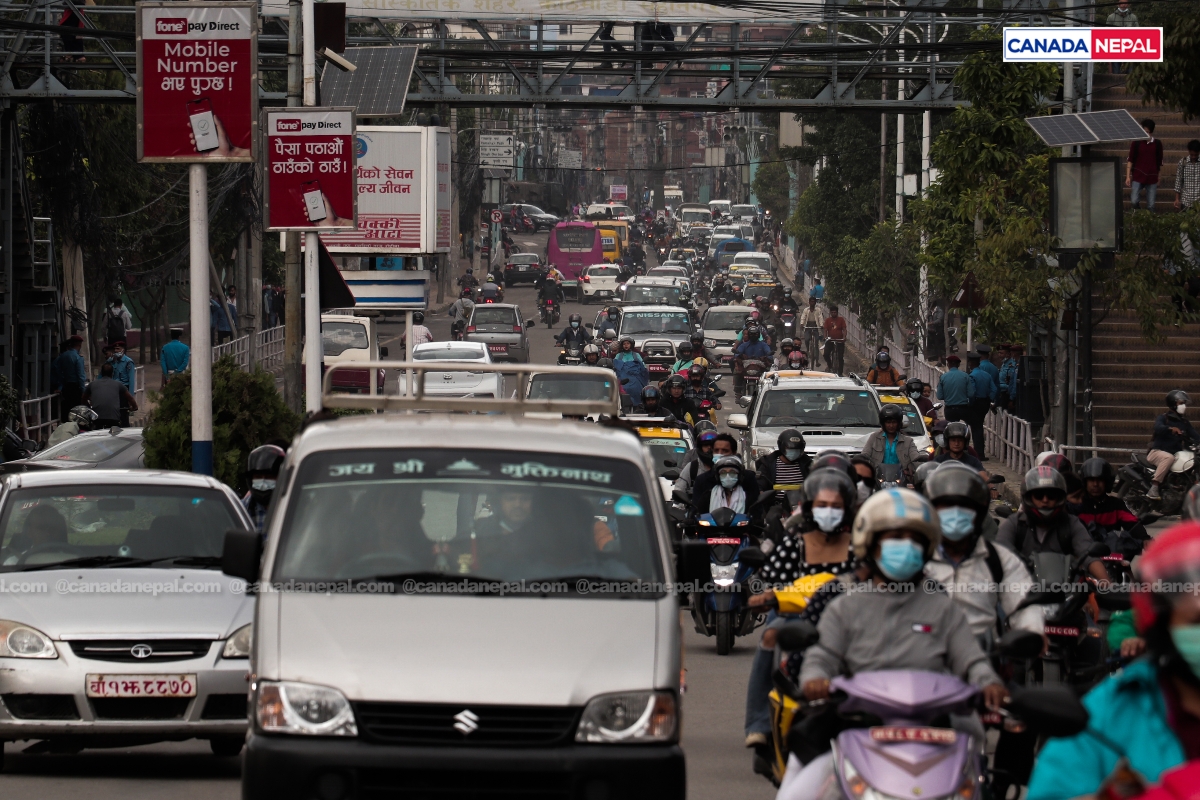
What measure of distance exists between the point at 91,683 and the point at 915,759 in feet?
15.7

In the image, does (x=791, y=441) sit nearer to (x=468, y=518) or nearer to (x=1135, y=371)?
(x=468, y=518)

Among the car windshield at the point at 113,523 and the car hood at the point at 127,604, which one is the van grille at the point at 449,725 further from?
the car windshield at the point at 113,523

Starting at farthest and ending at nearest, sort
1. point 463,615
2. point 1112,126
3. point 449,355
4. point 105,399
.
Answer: point 449,355 < point 105,399 < point 1112,126 < point 463,615

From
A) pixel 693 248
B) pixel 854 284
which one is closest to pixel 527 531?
pixel 854 284

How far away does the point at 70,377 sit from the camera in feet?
87.4

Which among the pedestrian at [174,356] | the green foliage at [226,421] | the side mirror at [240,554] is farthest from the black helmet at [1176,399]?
the side mirror at [240,554]

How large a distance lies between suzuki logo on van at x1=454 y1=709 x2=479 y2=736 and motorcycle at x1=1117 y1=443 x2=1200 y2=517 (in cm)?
1559

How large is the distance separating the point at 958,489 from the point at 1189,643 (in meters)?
3.88

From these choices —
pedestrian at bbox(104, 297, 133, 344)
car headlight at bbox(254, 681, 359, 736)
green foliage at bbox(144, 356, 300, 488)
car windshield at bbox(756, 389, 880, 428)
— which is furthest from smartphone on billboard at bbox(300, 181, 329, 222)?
pedestrian at bbox(104, 297, 133, 344)

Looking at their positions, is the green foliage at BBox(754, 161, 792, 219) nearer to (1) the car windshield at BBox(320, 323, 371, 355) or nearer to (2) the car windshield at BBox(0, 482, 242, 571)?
(1) the car windshield at BBox(320, 323, 371, 355)

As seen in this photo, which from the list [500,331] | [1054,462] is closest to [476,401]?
[1054,462]

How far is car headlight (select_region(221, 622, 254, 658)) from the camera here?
8641 millimetres

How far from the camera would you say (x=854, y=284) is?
142 feet

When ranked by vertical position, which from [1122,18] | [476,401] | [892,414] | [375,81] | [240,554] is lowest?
[892,414]
